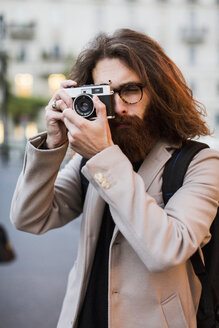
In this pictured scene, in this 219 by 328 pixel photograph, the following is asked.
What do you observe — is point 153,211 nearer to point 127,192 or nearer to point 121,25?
point 127,192

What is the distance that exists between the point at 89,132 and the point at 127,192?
0.21m

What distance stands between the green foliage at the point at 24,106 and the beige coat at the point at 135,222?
20.9 metres

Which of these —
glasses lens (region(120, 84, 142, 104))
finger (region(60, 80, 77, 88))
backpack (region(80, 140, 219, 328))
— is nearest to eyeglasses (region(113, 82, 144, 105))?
glasses lens (region(120, 84, 142, 104))

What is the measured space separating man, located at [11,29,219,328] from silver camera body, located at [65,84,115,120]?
Answer: 3cm

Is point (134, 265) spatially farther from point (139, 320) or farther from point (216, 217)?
point (216, 217)

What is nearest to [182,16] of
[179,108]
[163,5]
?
[163,5]

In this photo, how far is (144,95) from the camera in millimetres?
1194

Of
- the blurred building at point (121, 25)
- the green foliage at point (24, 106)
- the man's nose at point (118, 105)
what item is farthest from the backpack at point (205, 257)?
the green foliage at point (24, 106)

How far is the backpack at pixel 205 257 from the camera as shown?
104cm

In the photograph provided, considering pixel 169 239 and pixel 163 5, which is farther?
pixel 163 5

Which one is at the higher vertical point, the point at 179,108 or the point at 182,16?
the point at 182,16

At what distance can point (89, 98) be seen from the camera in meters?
1.01

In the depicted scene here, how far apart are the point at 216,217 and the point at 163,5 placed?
2082 cm

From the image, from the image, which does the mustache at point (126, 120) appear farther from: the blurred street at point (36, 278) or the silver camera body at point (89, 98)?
the blurred street at point (36, 278)
